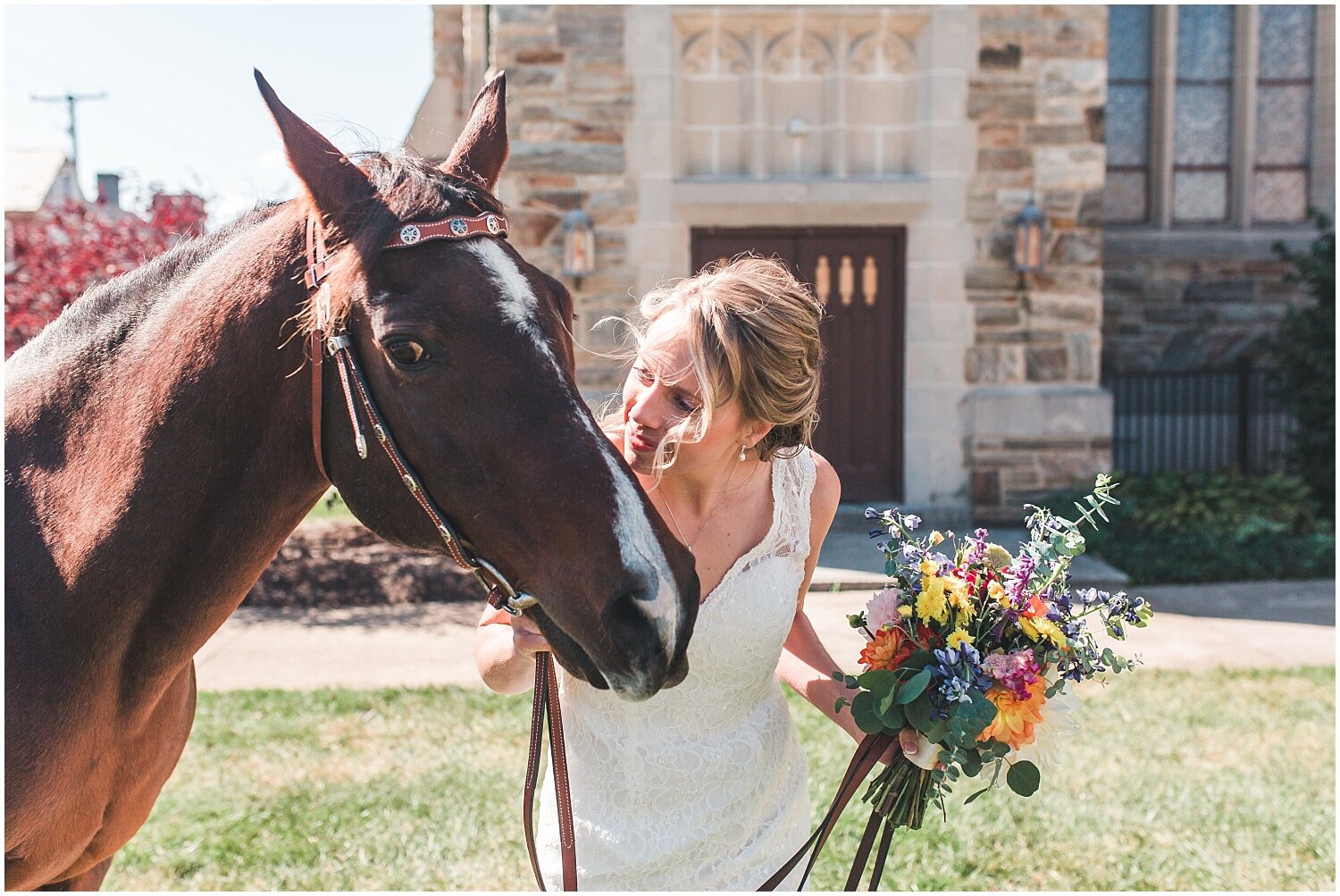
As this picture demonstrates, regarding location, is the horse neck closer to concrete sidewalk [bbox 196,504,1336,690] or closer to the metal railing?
concrete sidewalk [bbox 196,504,1336,690]

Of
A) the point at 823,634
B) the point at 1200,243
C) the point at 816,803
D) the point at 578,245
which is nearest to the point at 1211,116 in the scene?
the point at 1200,243

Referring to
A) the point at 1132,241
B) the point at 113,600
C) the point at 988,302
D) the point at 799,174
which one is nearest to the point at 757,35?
the point at 799,174

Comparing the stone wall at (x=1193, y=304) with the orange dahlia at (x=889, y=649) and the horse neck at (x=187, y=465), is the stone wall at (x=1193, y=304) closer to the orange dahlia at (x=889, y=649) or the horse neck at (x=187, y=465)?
the orange dahlia at (x=889, y=649)

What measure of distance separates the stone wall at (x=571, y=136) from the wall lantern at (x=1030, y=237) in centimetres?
315

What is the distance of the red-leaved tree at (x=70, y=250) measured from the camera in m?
6.85

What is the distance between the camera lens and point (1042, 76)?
27.4ft

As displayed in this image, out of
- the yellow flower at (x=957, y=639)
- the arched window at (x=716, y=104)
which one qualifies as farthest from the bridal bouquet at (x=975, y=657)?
the arched window at (x=716, y=104)

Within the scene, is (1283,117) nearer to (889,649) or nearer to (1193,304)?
(1193,304)

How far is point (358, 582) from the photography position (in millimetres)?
7266

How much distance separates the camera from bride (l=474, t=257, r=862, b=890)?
194cm

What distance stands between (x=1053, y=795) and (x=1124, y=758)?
56cm

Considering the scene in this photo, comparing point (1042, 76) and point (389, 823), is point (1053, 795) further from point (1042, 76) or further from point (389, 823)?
point (1042, 76)

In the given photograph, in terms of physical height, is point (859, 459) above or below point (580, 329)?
below

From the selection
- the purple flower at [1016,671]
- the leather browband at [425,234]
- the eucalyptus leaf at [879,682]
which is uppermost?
the leather browband at [425,234]
